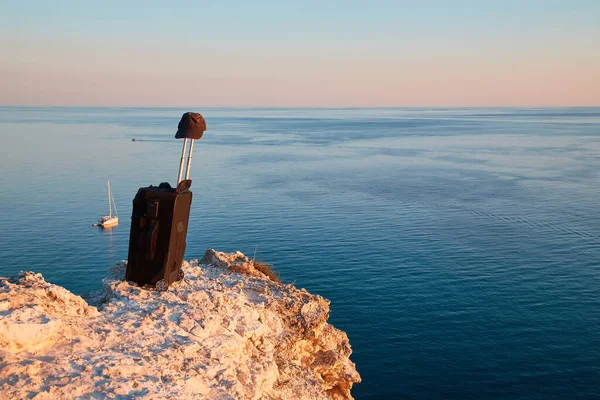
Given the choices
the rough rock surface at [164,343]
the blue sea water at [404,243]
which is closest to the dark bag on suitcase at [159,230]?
the rough rock surface at [164,343]

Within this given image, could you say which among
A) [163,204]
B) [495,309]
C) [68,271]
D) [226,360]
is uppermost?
[163,204]

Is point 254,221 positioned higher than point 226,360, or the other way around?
point 226,360

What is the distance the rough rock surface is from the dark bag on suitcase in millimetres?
510

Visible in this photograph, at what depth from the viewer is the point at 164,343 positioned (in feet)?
47.0

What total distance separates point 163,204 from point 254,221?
2114 inches

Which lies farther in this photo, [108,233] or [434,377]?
[108,233]

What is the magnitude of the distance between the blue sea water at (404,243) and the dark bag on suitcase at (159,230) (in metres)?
18.5

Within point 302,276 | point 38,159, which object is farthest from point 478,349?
point 38,159

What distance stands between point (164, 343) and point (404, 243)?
48.3 metres

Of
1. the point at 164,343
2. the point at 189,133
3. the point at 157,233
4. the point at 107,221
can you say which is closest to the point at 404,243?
the point at 107,221

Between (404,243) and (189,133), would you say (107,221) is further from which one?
(189,133)

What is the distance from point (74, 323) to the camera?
14453 millimetres

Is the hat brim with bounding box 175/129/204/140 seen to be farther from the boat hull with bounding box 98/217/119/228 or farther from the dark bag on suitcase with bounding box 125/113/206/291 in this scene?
the boat hull with bounding box 98/217/119/228

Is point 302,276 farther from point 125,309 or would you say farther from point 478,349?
point 125,309
